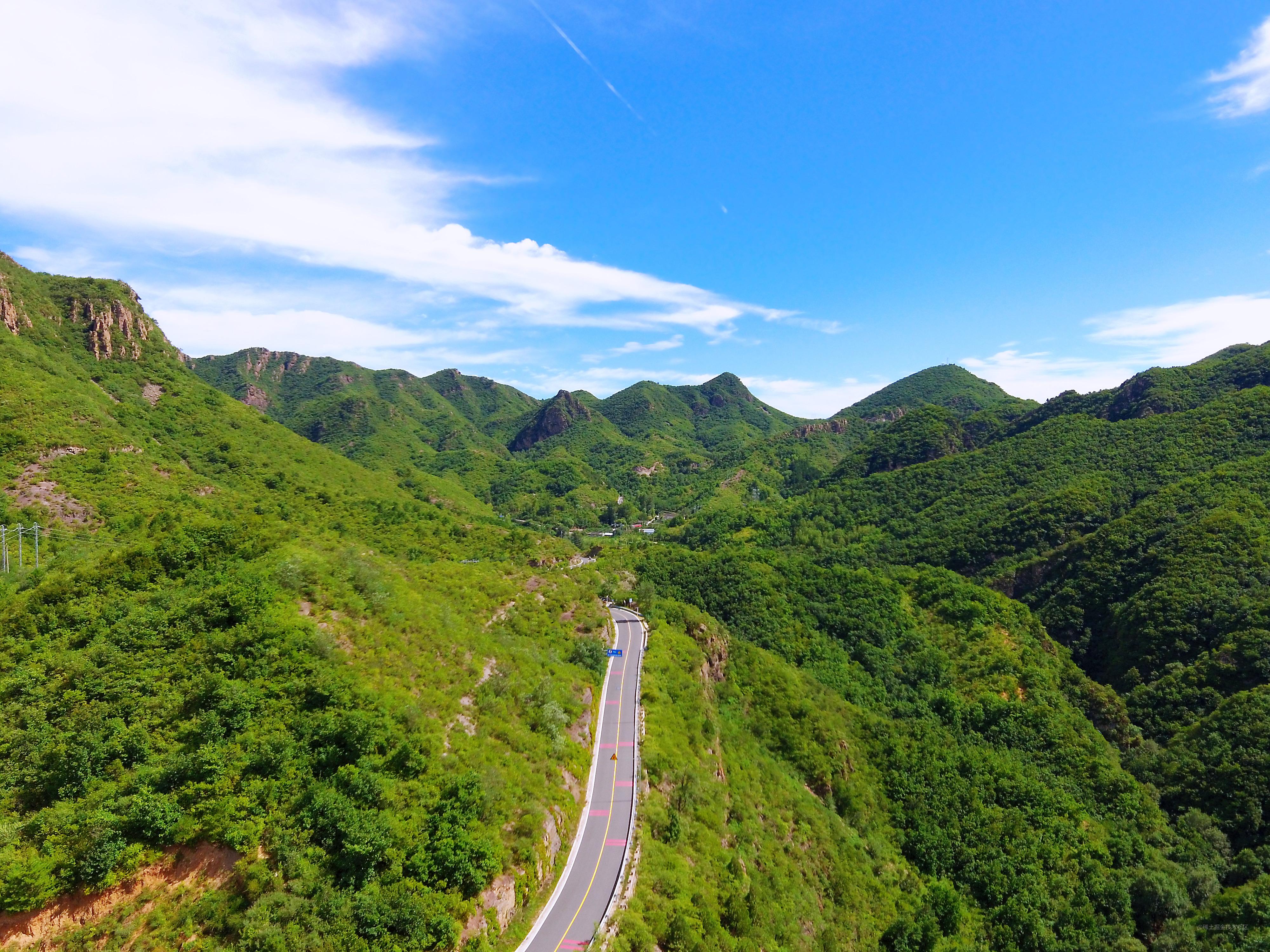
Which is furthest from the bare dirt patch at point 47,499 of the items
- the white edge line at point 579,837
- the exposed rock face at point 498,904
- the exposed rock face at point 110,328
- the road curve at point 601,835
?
the exposed rock face at point 498,904

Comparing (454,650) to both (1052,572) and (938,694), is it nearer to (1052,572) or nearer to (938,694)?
(938,694)

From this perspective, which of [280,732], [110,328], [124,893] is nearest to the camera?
[124,893]

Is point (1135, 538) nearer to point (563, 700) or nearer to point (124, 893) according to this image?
point (563, 700)

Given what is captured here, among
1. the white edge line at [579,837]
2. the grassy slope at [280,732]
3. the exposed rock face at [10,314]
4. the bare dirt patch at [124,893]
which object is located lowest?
→ the white edge line at [579,837]

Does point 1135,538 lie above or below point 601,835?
above

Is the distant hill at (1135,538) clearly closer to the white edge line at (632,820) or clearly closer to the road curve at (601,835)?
the white edge line at (632,820)

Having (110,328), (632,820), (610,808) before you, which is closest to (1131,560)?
(632,820)

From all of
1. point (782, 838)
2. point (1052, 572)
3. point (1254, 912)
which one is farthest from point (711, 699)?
point (1052, 572)
